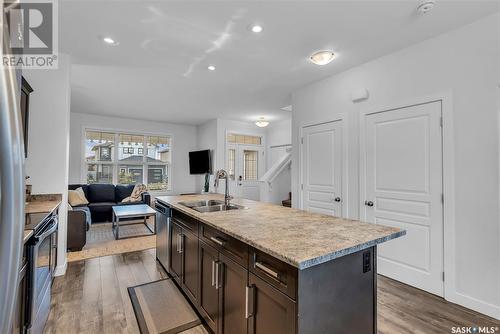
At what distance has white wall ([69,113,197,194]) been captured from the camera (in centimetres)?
605

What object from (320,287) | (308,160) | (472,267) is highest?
(308,160)

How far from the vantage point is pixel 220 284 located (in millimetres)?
1685

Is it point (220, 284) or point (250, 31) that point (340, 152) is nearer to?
point (250, 31)

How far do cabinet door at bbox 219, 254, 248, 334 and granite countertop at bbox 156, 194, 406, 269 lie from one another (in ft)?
0.75

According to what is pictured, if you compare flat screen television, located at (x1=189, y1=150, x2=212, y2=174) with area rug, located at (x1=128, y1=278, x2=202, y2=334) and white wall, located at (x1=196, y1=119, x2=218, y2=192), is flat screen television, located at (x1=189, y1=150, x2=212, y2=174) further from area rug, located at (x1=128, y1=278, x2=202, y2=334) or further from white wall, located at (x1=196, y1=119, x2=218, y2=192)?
area rug, located at (x1=128, y1=278, x2=202, y2=334)

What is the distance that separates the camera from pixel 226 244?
1.62m

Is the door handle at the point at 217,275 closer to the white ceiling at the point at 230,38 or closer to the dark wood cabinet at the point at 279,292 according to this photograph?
the dark wood cabinet at the point at 279,292

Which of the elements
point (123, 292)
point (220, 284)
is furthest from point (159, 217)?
point (220, 284)

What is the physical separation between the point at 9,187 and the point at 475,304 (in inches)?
127

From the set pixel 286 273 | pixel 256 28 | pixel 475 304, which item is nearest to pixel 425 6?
pixel 256 28

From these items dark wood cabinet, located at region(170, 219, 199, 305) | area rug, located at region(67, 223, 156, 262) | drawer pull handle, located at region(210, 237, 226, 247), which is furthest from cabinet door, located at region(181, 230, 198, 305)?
area rug, located at region(67, 223, 156, 262)

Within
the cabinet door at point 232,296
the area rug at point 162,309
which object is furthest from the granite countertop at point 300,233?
the area rug at point 162,309

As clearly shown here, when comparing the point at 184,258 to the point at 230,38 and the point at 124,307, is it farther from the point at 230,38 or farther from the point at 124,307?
the point at 230,38

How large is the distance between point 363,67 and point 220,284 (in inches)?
119
